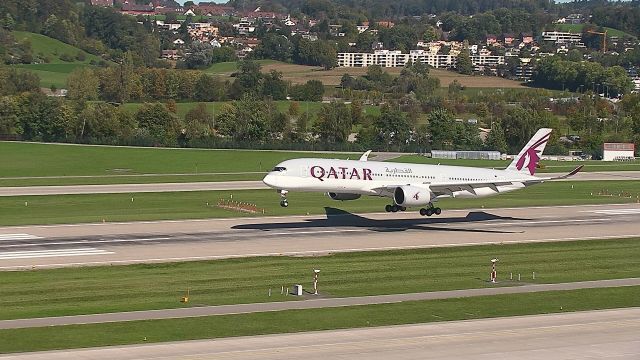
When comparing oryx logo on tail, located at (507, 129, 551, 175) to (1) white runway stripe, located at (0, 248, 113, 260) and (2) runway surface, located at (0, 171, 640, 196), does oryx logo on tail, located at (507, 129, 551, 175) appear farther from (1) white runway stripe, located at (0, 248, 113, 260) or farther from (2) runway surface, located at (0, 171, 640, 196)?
(1) white runway stripe, located at (0, 248, 113, 260)

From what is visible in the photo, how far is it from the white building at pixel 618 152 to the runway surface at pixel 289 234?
243ft

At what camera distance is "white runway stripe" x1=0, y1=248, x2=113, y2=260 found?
7094 cm

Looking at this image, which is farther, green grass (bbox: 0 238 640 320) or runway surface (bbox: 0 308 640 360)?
green grass (bbox: 0 238 640 320)

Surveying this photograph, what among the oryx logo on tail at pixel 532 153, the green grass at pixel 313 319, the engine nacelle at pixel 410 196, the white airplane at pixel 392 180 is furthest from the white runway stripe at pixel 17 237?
the oryx logo on tail at pixel 532 153

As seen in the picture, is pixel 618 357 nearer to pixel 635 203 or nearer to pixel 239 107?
pixel 635 203

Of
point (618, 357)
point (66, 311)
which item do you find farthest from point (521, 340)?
point (66, 311)

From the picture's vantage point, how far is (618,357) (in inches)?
1852

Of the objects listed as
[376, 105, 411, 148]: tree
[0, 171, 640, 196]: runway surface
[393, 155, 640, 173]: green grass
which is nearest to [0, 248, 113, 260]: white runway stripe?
[0, 171, 640, 196]: runway surface

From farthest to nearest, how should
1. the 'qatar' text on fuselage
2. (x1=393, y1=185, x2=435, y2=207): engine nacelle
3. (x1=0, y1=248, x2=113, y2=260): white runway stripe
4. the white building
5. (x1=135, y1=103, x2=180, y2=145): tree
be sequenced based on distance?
(x1=135, y1=103, x2=180, y2=145): tree → the white building → (x1=393, y1=185, x2=435, y2=207): engine nacelle → the 'qatar' text on fuselage → (x1=0, y1=248, x2=113, y2=260): white runway stripe

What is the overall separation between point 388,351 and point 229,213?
169 ft

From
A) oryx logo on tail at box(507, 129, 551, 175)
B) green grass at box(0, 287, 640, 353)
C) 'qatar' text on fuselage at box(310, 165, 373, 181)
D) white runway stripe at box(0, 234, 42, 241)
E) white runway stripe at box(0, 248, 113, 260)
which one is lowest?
green grass at box(0, 287, 640, 353)

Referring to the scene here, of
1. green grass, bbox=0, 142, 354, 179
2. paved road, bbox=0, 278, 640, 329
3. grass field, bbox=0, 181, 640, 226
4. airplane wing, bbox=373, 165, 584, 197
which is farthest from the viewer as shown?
green grass, bbox=0, 142, 354, 179

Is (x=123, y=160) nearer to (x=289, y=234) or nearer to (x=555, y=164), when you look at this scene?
(x=555, y=164)

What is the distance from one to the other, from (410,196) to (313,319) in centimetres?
3102
